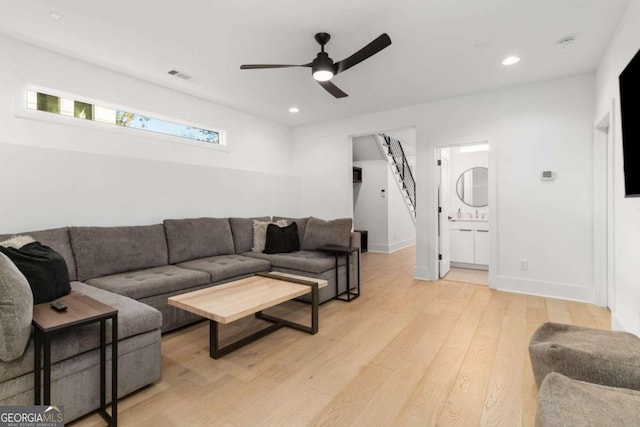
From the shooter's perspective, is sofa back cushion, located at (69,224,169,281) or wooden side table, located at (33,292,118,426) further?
sofa back cushion, located at (69,224,169,281)

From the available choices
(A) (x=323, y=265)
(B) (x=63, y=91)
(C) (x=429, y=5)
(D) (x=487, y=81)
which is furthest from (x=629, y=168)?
(B) (x=63, y=91)

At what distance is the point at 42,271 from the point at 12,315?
73 cm

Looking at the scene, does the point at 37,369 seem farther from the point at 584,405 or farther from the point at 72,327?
the point at 584,405

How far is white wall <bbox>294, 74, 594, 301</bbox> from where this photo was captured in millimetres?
3645

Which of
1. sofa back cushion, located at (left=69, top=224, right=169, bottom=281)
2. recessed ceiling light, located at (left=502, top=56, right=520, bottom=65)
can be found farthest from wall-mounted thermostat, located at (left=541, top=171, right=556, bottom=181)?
sofa back cushion, located at (left=69, top=224, right=169, bottom=281)

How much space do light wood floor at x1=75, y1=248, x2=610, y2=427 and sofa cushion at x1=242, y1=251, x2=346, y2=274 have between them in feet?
1.65

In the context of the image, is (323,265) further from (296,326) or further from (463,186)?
(463,186)

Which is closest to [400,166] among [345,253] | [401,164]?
[401,164]

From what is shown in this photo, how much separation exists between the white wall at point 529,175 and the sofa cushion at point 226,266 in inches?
102

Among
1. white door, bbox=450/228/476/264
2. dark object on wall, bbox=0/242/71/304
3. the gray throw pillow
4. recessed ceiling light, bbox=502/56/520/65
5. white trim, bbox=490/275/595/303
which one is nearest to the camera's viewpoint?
the gray throw pillow

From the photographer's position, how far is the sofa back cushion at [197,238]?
3602 mm

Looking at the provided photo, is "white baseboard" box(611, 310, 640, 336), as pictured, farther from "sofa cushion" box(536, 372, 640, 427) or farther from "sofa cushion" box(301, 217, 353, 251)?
"sofa cushion" box(301, 217, 353, 251)

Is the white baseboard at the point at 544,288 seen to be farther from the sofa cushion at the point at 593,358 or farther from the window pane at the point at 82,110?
the window pane at the point at 82,110

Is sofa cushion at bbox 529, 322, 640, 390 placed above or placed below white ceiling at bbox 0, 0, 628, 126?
below
